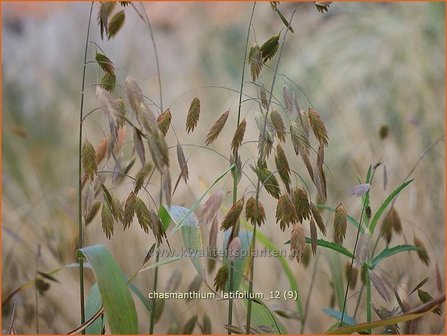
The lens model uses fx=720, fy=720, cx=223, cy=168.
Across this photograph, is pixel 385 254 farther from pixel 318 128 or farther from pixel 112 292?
pixel 112 292

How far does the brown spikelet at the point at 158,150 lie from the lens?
1.97 feet

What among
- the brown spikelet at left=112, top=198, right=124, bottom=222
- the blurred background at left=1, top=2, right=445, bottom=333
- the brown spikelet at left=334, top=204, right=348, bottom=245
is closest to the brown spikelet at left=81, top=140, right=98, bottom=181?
the brown spikelet at left=112, top=198, right=124, bottom=222

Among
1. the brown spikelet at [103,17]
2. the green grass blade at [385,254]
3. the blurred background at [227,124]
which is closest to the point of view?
the brown spikelet at [103,17]

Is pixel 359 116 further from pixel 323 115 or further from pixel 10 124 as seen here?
pixel 10 124

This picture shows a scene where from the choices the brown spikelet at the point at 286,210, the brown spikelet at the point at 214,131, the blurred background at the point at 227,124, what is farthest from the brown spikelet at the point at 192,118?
the blurred background at the point at 227,124

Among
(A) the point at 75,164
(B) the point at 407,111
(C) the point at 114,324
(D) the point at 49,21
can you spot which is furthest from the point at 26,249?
(D) the point at 49,21

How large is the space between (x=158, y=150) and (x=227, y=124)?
4.55 ft

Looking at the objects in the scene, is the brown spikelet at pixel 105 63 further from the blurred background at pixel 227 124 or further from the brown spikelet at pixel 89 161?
the blurred background at pixel 227 124

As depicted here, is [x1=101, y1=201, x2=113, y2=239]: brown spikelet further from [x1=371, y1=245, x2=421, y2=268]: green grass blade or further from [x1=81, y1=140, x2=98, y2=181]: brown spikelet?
[x1=371, y1=245, x2=421, y2=268]: green grass blade

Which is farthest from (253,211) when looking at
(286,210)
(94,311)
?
(94,311)

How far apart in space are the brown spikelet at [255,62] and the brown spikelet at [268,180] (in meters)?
0.09

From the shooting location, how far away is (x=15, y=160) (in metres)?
2.11

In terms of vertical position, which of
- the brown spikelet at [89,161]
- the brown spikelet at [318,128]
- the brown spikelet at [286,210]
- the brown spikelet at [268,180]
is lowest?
the brown spikelet at [286,210]

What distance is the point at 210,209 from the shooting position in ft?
2.18
